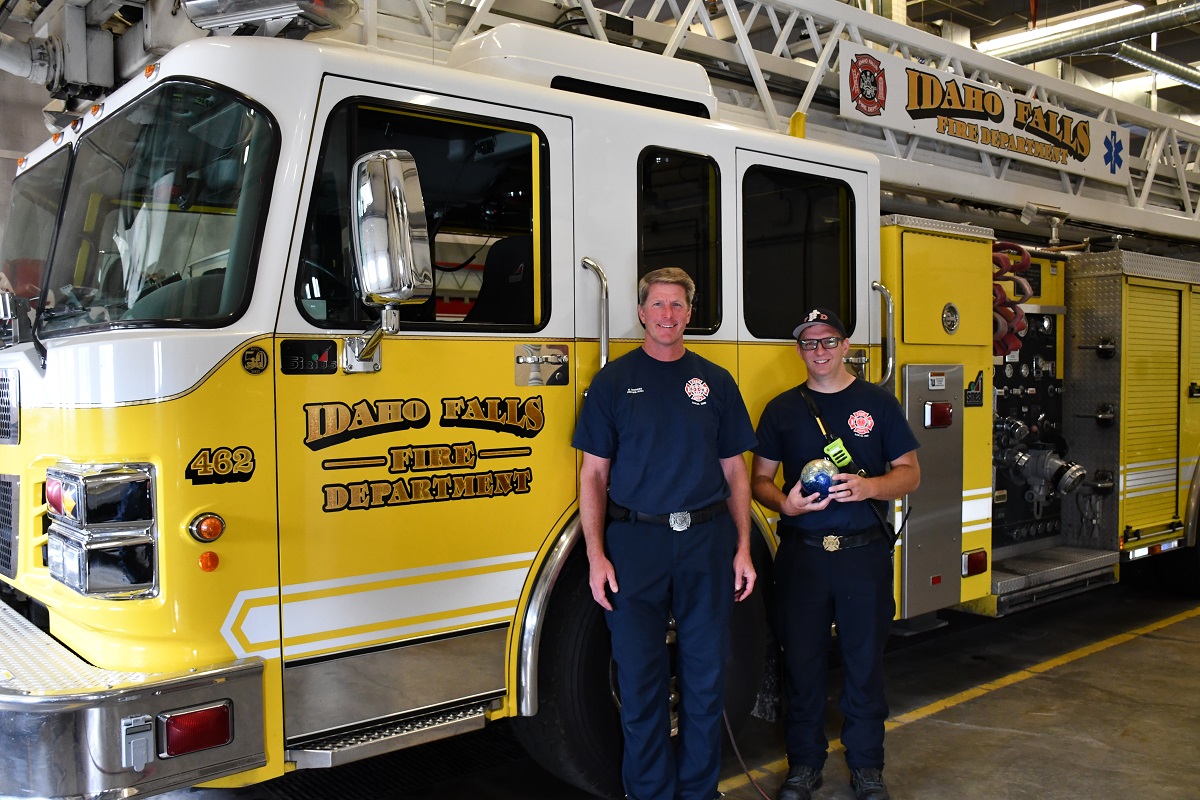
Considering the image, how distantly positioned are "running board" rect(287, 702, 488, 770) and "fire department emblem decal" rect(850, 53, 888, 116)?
3668 mm

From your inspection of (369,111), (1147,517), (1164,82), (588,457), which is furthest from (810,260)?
(1164,82)

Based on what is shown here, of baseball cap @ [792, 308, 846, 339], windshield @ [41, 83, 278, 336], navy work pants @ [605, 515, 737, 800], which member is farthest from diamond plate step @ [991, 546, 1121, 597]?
windshield @ [41, 83, 278, 336]

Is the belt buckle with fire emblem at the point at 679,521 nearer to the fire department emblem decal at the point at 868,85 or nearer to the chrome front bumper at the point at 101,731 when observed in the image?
the chrome front bumper at the point at 101,731

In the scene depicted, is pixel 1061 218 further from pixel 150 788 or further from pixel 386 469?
pixel 150 788

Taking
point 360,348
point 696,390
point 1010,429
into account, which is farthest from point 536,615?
point 1010,429

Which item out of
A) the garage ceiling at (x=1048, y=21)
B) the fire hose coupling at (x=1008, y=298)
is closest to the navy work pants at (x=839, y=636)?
the fire hose coupling at (x=1008, y=298)

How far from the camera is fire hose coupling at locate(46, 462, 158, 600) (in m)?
2.54

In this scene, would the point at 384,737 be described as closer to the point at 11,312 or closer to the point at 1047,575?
the point at 11,312

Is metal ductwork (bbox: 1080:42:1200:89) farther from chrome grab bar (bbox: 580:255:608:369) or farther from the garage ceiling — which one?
chrome grab bar (bbox: 580:255:608:369)

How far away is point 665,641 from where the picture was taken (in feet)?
11.1

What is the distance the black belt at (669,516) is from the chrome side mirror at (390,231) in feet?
3.79

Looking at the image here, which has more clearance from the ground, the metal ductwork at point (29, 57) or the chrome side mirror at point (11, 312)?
the metal ductwork at point (29, 57)

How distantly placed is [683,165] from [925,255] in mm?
1529

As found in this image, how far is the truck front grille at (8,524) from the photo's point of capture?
319 cm
